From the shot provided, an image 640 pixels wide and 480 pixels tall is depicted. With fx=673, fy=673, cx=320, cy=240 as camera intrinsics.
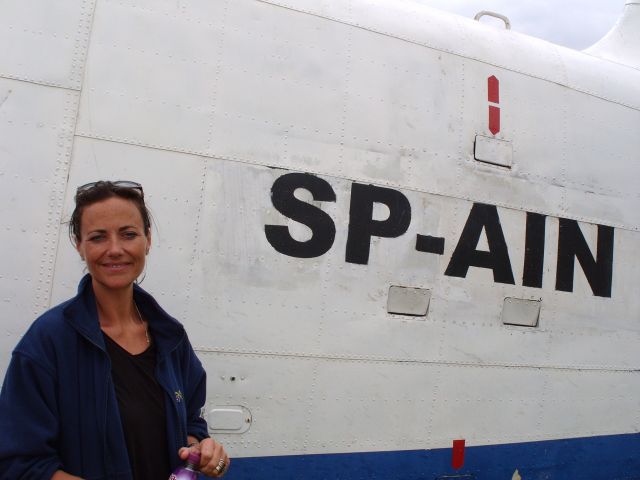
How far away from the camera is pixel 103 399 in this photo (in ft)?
5.75

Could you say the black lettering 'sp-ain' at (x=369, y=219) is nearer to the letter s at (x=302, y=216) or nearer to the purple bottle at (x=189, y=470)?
the letter s at (x=302, y=216)

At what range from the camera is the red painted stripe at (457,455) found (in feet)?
13.3

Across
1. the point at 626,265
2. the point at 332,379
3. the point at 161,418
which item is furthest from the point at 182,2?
the point at 626,265

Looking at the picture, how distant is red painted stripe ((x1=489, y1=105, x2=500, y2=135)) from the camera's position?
4.34 m

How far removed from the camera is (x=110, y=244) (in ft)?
6.20

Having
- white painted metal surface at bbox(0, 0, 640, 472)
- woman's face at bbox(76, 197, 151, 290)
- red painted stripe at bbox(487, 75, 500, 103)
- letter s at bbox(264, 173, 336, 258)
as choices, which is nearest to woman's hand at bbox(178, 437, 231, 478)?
woman's face at bbox(76, 197, 151, 290)

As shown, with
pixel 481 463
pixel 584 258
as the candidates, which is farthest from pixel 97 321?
pixel 584 258

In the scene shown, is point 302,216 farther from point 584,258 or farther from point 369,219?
point 584,258

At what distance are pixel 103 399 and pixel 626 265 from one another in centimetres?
407

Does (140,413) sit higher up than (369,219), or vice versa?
(369,219)

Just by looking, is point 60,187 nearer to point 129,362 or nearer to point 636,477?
point 129,362

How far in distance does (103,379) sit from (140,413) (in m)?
0.14

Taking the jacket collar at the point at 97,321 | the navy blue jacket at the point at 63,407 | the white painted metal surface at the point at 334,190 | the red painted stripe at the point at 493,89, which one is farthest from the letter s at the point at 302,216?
the navy blue jacket at the point at 63,407

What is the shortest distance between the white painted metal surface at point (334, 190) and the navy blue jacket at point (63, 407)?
1.40 metres
